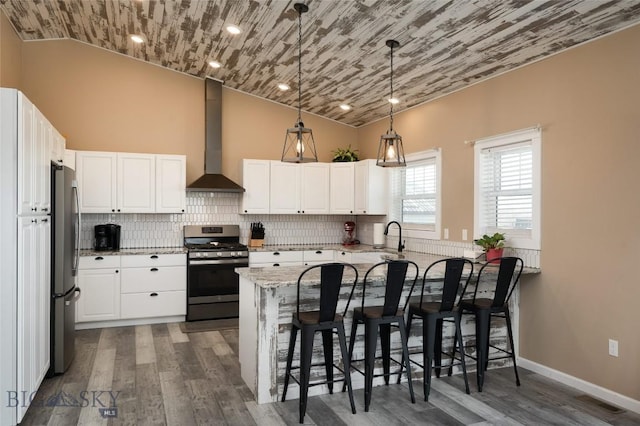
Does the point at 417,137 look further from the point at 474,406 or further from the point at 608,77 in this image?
the point at 474,406

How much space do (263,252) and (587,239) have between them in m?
3.91

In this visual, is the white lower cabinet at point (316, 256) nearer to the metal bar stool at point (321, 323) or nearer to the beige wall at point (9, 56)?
the metal bar stool at point (321, 323)

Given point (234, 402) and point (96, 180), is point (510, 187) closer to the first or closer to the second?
point (234, 402)

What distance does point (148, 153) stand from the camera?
247 inches

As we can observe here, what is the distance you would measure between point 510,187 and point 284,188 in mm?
3179

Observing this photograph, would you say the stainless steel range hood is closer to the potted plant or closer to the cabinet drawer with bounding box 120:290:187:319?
the cabinet drawer with bounding box 120:290:187:319

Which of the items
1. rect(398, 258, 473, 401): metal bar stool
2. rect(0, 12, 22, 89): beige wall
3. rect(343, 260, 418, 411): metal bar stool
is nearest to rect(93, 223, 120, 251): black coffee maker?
rect(0, 12, 22, 89): beige wall

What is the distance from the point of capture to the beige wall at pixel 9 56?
4871 millimetres

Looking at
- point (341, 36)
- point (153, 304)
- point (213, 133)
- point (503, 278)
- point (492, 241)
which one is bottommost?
point (153, 304)

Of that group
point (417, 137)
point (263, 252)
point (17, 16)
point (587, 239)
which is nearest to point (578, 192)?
point (587, 239)

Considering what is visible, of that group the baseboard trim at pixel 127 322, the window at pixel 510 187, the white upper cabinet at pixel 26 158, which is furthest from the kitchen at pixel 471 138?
the white upper cabinet at pixel 26 158

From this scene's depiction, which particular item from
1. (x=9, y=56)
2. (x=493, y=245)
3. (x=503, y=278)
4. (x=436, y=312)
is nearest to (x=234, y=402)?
(x=436, y=312)

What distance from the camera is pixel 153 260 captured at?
19.1 ft

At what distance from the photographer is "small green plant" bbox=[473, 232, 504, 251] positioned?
14.2 feet
